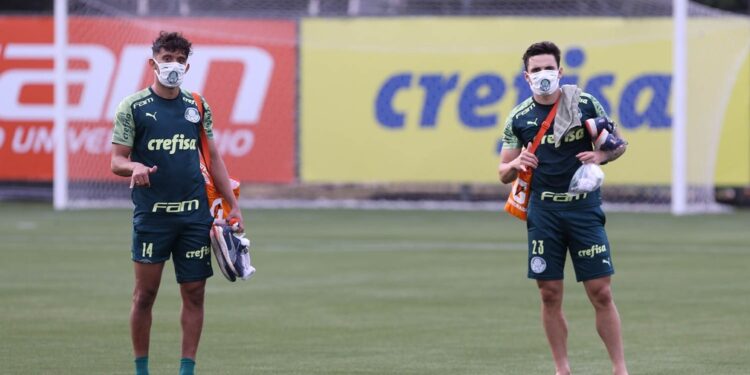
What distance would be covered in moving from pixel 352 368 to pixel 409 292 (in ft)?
16.9

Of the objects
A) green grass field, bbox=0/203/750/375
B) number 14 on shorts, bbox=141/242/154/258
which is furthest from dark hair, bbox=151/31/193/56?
green grass field, bbox=0/203/750/375

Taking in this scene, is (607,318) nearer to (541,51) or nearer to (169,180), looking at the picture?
(541,51)

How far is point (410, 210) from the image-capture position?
30.1 meters

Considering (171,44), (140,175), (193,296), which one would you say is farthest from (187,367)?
(171,44)

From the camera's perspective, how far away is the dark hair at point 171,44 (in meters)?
9.49

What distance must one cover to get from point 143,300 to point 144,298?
0.02 m

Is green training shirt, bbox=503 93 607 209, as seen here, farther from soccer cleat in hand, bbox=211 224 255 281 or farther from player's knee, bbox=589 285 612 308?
soccer cleat in hand, bbox=211 224 255 281

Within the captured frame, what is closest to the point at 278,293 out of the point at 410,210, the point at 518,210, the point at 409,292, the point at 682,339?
the point at 409,292

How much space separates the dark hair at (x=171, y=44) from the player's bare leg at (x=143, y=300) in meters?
1.29

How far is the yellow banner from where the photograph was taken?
2914 cm

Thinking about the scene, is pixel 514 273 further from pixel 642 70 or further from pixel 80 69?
pixel 80 69

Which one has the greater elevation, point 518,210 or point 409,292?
point 518,210

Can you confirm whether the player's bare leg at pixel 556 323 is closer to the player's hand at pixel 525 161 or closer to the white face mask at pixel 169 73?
the player's hand at pixel 525 161

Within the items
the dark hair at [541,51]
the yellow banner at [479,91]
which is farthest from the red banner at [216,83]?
the dark hair at [541,51]
